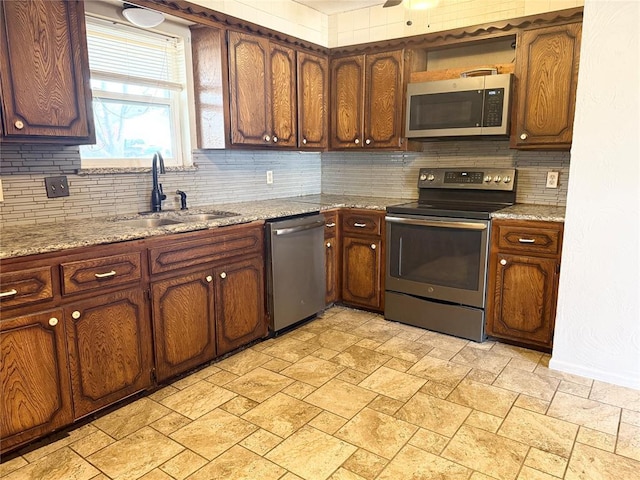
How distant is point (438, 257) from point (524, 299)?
605mm

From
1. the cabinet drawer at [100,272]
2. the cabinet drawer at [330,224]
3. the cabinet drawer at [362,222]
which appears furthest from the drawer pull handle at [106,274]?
the cabinet drawer at [362,222]

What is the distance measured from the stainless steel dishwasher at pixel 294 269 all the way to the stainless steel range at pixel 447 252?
54 centimetres

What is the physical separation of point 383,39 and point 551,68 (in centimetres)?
132

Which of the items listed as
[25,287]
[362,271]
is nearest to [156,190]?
[25,287]

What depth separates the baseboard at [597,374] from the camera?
2492 millimetres

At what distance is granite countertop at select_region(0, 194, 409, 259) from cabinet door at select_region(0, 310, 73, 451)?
294 millimetres

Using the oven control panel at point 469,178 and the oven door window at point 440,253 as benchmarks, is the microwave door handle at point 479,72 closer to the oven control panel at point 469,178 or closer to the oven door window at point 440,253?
the oven control panel at point 469,178

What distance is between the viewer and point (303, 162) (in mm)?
4176

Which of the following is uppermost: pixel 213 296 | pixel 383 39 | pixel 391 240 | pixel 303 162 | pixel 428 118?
pixel 383 39

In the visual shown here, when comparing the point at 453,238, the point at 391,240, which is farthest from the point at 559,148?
the point at 391,240

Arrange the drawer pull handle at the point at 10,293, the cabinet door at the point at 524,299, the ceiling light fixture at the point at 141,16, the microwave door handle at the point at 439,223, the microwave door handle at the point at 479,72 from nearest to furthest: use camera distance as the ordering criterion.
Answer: the drawer pull handle at the point at 10,293 → the ceiling light fixture at the point at 141,16 → the cabinet door at the point at 524,299 → the microwave door handle at the point at 439,223 → the microwave door handle at the point at 479,72

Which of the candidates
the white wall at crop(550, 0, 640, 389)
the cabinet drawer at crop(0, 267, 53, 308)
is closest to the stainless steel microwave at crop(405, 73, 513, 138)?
the white wall at crop(550, 0, 640, 389)

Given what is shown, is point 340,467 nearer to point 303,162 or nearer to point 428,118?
point 428,118

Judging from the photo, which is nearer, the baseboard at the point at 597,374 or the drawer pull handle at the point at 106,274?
the drawer pull handle at the point at 106,274
